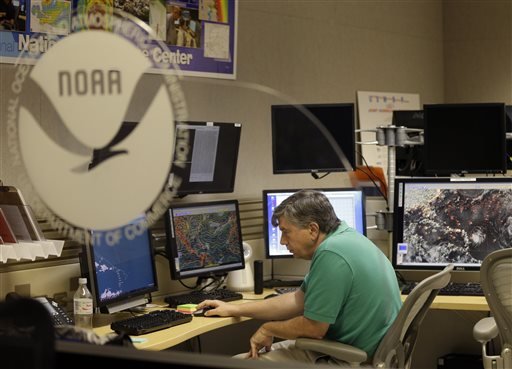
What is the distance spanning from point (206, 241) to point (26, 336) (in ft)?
7.44

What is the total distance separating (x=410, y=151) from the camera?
396 cm

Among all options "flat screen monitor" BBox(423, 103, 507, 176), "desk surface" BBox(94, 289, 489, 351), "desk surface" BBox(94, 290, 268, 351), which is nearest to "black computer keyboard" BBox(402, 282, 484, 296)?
"desk surface" BBox(94, 289, 489, 351)

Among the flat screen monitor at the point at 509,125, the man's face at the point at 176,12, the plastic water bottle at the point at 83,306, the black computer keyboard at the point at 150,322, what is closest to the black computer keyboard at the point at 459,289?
the flat screen monitor at the point at 509,125

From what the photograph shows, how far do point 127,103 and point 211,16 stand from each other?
4.01 ft

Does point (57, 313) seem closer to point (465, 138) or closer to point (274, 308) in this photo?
point (274, 308)

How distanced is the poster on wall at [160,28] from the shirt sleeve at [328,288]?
73cm

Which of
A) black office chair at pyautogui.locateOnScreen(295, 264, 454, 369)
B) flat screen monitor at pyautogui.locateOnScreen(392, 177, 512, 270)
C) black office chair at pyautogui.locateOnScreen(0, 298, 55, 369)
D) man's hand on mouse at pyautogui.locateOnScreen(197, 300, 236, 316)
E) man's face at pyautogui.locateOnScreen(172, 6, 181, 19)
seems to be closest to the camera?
black office chair at pyautogui.locateOnScreen(0, 298, 55, 369)

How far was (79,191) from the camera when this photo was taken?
5.24ft

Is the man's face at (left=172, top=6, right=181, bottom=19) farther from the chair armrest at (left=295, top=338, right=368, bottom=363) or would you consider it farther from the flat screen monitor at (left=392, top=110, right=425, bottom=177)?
the flat screen monitor at (left=392, top=110, right=425, bottom=177)

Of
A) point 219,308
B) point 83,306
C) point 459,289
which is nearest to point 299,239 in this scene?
point 219,308

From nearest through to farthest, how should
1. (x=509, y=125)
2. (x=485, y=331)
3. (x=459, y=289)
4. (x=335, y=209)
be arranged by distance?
(x=485, y=331) < (x=459, y=289) < (x=335, y=209) < (x=509, y=125)

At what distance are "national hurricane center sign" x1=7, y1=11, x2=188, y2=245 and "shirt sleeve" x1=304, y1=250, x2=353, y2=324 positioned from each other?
1175 mm

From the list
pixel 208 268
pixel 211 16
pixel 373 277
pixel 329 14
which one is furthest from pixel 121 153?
pixel 329 14

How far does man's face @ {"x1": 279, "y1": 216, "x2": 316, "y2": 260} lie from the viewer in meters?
2.96
